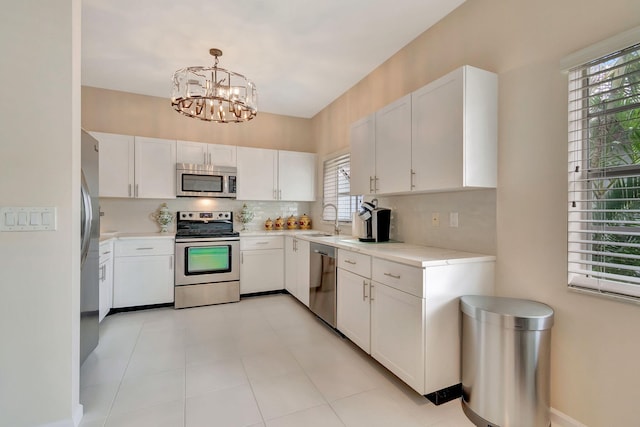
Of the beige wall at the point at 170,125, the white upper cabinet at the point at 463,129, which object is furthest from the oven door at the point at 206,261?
the white upper cabinet at the point at 463,129

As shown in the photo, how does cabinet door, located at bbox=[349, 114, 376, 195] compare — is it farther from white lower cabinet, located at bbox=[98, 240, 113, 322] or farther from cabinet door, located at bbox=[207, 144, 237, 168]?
white lower cabinet, located at bbox=[98, 240, 113, 322]

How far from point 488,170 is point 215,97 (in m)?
2.28

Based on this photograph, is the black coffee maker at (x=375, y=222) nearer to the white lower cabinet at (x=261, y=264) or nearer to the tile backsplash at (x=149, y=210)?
the white lower cabinet at (x=261, y=264)

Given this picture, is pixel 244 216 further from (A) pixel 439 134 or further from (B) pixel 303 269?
(A) pixel 439 134

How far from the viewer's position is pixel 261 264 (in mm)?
4176

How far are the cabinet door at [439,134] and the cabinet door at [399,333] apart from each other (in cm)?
84

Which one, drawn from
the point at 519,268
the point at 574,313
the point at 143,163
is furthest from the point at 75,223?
the point at 574,313

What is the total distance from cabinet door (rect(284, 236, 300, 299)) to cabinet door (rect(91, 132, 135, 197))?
6.91ft

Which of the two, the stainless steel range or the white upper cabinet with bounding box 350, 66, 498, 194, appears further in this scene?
the stainless steel range

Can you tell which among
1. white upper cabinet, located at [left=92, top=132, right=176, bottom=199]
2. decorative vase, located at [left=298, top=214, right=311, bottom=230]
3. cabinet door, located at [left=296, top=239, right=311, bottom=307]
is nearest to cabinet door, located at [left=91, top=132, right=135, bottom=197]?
white upper cabinet, located at [left=92, top=132, right=176, bottom=199]

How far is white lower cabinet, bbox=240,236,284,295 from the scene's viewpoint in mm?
4078

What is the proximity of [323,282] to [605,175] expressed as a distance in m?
2.32

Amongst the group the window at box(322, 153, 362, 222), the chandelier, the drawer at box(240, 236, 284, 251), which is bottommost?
the drawer at box(240, 236, 284, 251)

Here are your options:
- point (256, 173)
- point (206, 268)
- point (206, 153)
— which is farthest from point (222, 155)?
point (206, 268)
